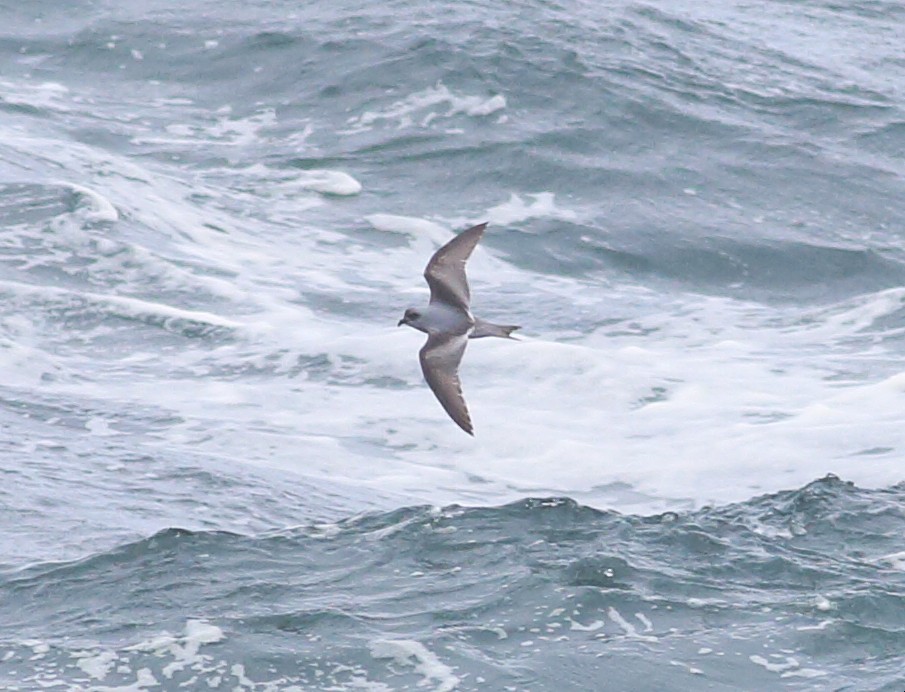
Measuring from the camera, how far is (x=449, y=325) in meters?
10.0

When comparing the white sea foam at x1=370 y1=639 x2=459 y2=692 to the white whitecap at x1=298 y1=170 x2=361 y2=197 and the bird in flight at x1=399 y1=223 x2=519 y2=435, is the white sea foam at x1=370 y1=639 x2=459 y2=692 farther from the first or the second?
the white whitecap at x1=298 y1=170 x2=361 y2=197

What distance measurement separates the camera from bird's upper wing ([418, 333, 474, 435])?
9273 mm

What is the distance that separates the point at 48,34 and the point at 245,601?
1512 centimetres

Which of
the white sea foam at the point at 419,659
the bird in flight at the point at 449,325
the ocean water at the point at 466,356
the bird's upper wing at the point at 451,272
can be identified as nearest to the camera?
the white sea foam at the point at 419,659

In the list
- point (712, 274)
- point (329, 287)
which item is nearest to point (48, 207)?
point (329, 287)

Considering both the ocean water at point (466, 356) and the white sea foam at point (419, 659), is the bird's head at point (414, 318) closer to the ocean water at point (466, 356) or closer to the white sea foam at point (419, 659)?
the ocean water at point (466, 356)

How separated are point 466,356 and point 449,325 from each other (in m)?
4.02

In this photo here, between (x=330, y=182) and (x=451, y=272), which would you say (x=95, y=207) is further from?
(x=451, y=272)

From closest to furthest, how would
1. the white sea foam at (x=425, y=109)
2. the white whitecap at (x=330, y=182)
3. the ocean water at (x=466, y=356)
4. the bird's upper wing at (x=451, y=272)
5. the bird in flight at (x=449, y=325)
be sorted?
the ocean water at (x=466, y=356), the bird in flight at (x=449, y=325), the bird's upper wing at (x=451, y=272), the white whitecap at (x=330, y=182), the white sea foam at (x=425, y=109)

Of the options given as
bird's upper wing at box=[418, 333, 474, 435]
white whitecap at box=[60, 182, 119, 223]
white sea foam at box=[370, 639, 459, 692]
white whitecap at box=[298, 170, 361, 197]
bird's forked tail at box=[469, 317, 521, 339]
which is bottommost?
white whitecap at box=[298, 170, 361, 197]

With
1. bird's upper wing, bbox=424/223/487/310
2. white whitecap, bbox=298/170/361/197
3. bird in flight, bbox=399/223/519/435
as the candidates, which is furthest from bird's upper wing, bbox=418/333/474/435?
white whitecap, bbox=298/170/361/197

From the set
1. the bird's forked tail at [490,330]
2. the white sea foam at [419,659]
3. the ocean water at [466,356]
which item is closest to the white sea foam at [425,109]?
the ocean water at [466,356]

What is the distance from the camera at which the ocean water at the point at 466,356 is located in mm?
8562

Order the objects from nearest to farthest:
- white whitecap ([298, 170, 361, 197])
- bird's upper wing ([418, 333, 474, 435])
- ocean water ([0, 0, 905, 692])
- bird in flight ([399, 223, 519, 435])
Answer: ocean water ([0, 0, 905, 692])
bird's upper wing ([418, 333, 474, 435])
bird in flight ([399, 223, 519, 435])
white whitecap ([298, 170, 361, 197])
